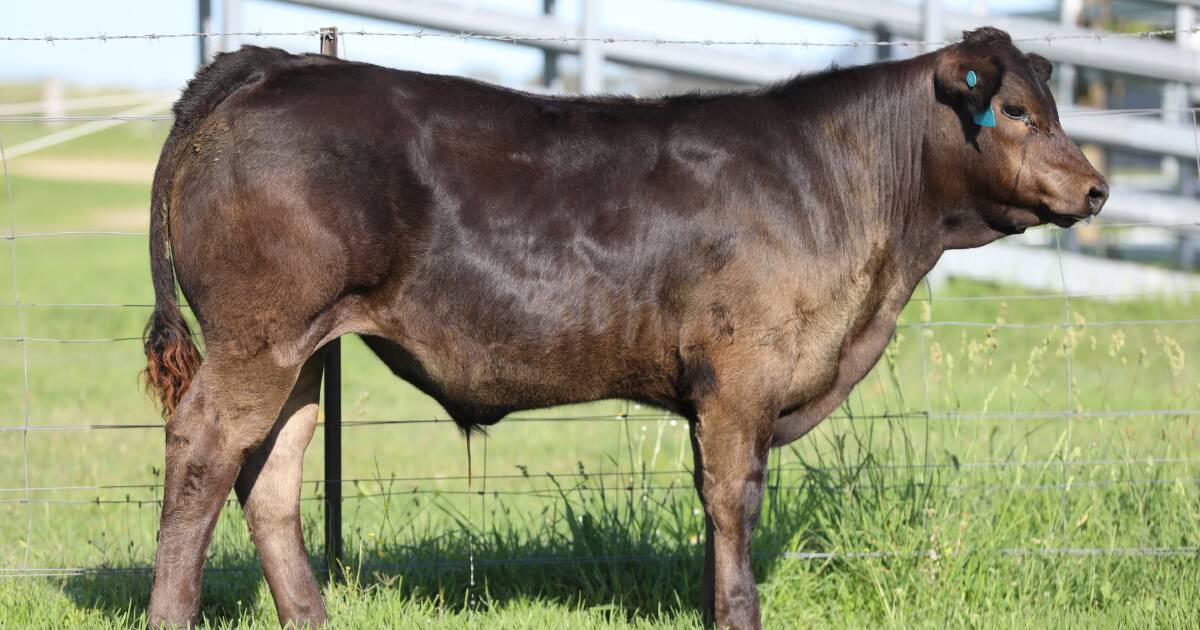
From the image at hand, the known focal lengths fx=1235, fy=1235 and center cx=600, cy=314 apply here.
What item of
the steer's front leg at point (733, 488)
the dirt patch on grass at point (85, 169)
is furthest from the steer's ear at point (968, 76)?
the dirt patch on grass at point (85, 169)

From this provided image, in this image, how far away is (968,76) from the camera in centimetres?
460

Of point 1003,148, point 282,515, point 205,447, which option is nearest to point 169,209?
point 205,447

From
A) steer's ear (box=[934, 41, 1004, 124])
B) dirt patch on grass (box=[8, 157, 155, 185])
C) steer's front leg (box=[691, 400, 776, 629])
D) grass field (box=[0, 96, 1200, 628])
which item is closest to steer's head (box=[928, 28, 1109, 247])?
steer's ear (box=[934, 41, 1004, 124])

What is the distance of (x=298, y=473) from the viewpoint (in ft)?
15.5

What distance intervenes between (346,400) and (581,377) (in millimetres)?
6426

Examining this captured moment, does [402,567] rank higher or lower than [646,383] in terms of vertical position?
lower

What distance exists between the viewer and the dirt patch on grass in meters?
35.1

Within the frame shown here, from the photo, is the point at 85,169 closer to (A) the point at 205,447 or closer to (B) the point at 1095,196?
(A) the point at 205,447

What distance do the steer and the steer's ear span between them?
1 cm

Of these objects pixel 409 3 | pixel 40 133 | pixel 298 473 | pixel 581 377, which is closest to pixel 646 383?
pixel 581 377

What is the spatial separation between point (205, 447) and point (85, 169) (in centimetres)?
3670

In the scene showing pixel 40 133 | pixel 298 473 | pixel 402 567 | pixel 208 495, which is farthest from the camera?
pixel 40 133

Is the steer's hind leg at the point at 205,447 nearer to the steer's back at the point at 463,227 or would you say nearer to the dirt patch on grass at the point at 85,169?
the steer's back at the point at 463,227

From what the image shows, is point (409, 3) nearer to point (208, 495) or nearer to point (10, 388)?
point (10, 388)
